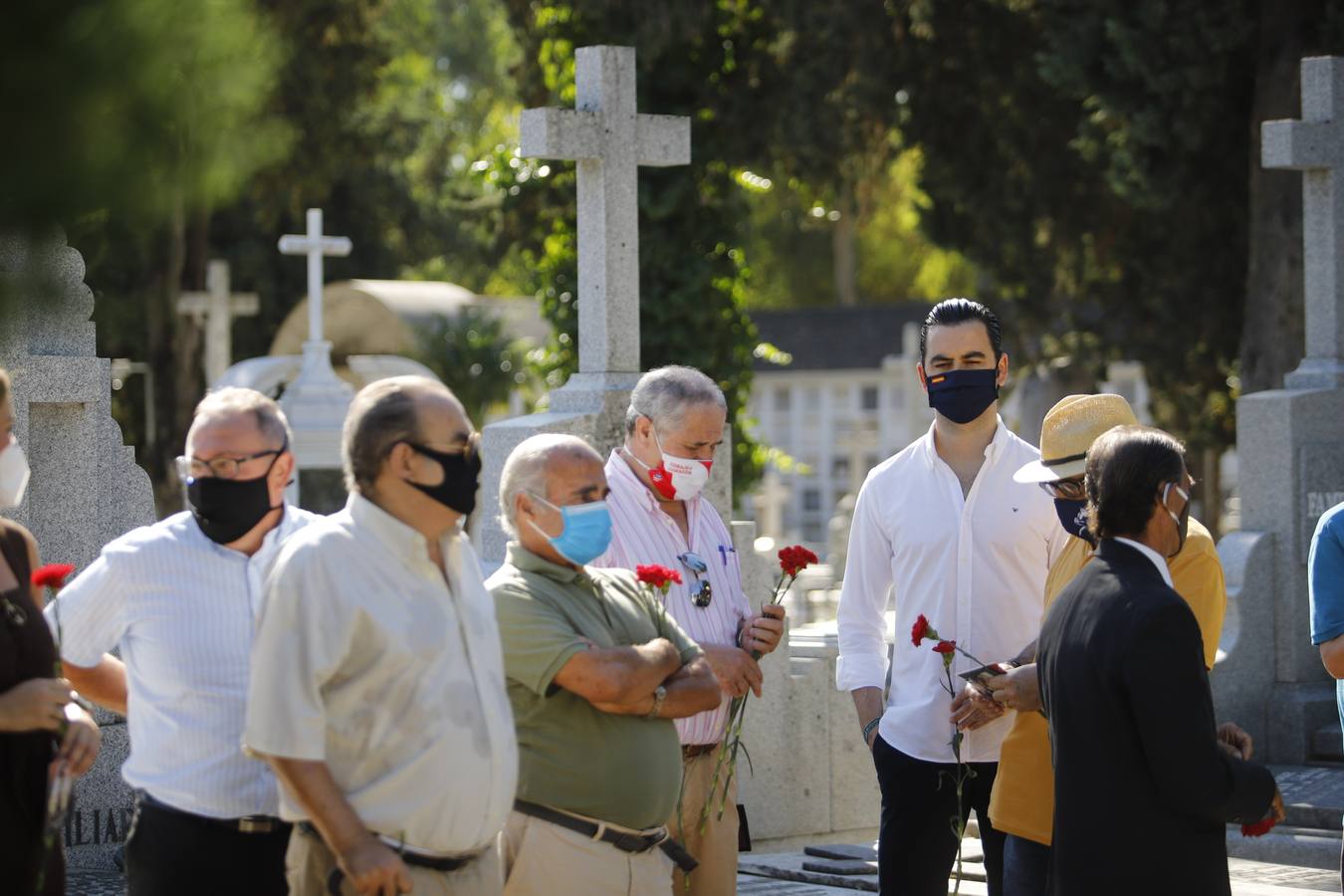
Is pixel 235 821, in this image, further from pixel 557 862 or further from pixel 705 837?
pixel 705 837

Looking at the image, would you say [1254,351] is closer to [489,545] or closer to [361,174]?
[489,545]

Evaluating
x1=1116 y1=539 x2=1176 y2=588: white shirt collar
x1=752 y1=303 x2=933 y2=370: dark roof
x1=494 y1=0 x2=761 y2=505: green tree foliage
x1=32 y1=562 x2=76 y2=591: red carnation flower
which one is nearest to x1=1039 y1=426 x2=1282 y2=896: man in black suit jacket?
x1=1116 y1=539 x2=1176 y2=588: white shirt collar

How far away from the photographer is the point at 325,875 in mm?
3984

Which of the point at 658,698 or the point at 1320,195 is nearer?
the point at 658,698

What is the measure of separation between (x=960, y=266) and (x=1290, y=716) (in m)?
30.4

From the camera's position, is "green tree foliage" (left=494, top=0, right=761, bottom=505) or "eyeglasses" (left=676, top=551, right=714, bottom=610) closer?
"eyeglasses" (left=676, top=551, right=714, bottom=610)

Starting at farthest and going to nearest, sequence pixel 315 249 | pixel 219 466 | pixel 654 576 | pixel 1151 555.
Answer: pixel 315 249 < pixel 654 576 < pixel 219 466 < pixel 1151 555

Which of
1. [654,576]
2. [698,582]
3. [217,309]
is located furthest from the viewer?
[217,309]

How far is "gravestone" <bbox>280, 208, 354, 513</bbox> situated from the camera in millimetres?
16656

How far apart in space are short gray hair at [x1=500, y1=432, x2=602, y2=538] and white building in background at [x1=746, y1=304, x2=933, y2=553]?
103 feet

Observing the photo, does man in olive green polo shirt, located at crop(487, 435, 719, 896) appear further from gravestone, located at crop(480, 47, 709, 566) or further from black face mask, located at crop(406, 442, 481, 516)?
gravestone, located at crop(480, 47, 709, 566)

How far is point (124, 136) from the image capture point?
307cm

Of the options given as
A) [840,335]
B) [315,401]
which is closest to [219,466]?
[315,401]

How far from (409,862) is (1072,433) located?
219cm
